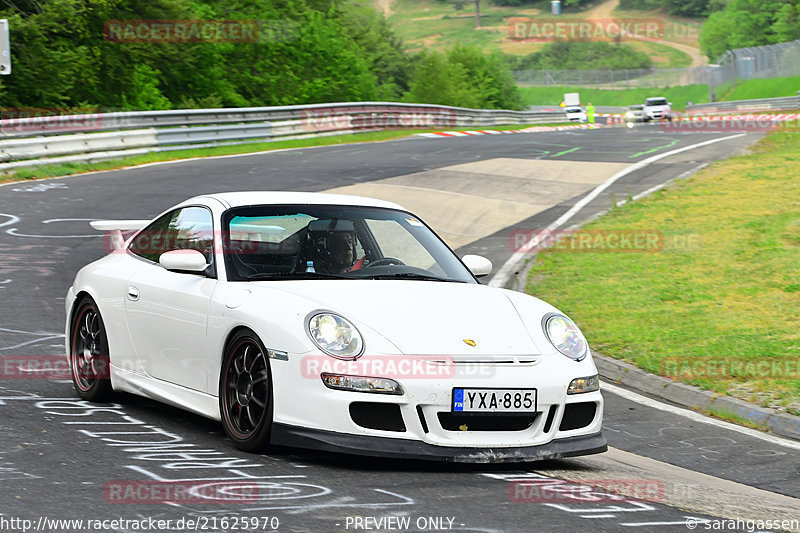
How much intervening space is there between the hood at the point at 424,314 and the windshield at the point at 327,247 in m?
0.30

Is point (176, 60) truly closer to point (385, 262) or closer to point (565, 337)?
point (385, 262)

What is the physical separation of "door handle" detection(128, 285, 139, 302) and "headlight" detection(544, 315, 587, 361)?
2597 millimetres

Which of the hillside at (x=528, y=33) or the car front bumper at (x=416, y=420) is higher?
the hillside at (x=528, y=33)

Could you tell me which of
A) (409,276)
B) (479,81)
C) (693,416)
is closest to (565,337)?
(409,276)

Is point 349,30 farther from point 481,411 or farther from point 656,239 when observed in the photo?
point 481,411

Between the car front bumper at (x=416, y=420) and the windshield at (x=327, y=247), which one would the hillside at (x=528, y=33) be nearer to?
the windshield at (x=327, y=247)

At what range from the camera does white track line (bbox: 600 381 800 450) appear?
301 inches

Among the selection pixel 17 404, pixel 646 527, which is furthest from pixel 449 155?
pixel 646 527

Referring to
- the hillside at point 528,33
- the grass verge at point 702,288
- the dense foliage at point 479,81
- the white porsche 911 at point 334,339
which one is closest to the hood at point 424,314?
the white porsche 911 at point 334,339

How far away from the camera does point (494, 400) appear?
567cm

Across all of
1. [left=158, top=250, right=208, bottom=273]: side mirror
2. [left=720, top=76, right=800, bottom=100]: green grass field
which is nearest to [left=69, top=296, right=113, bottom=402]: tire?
[left=158, top=250, right=208, bottom=273]: side mirror

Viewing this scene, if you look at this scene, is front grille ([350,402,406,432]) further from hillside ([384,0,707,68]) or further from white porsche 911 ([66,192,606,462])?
hillside ([384,0,707,68])

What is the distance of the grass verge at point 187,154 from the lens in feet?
71.4

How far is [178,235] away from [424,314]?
2040 millimetres
